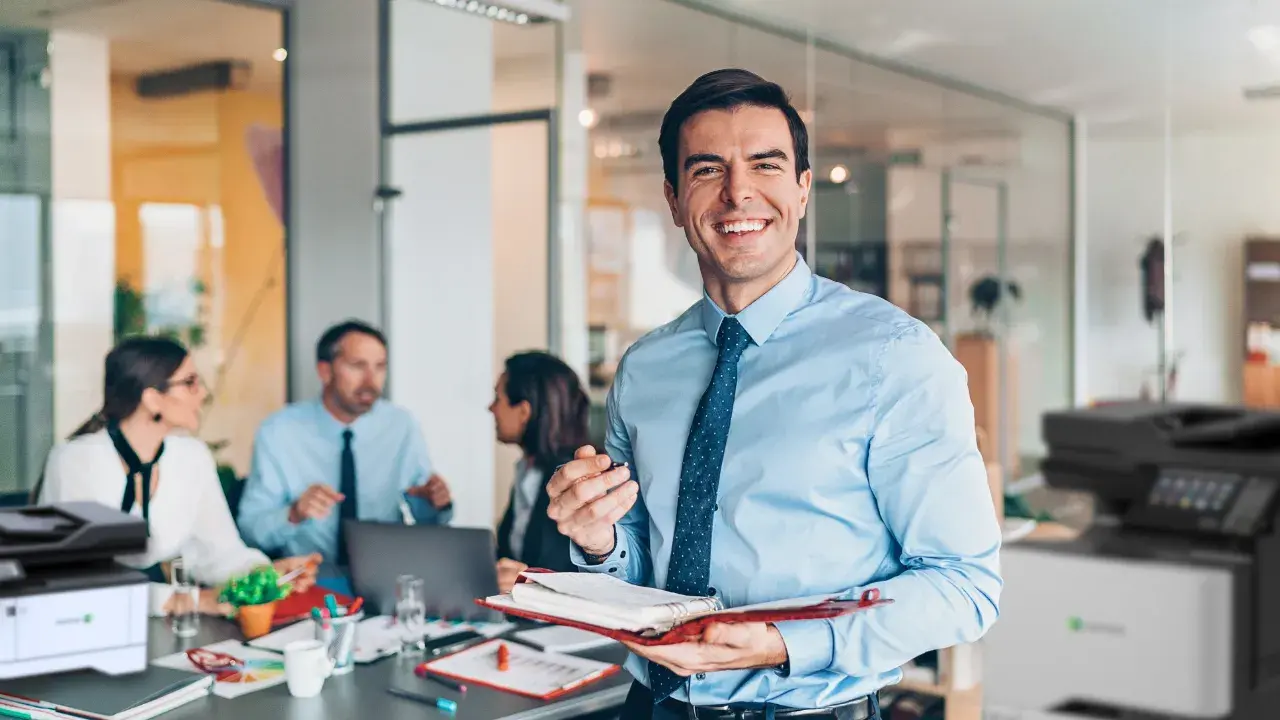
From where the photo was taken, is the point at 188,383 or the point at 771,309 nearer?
the point at 771,309

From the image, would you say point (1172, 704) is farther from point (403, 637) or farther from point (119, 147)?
point (119, 147)

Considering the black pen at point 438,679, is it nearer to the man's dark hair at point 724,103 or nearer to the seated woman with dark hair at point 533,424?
the seated woman with dark hair at point 533,424

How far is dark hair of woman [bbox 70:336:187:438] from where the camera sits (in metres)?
3.64

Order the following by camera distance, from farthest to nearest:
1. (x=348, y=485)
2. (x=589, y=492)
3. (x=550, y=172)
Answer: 1. (x=550, y=172)
2. (x=348, y=485)
3. (x=589, y=492)

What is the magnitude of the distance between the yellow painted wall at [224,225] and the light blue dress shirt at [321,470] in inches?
36.7

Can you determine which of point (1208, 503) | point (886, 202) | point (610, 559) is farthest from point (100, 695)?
point (886, 202)

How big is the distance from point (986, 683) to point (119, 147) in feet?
13.3

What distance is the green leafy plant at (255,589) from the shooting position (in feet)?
9.70

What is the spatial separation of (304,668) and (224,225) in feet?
10.5

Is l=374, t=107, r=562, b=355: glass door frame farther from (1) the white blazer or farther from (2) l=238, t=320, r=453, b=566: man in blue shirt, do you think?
(1) the white blazer

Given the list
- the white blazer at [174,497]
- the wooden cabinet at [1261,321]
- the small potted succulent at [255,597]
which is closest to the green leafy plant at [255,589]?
the small potted succulent at [255,597]

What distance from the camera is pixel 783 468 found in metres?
1.63

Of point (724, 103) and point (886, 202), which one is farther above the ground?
point (886, 202)

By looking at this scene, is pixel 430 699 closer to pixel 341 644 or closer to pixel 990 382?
pixel 341 644
